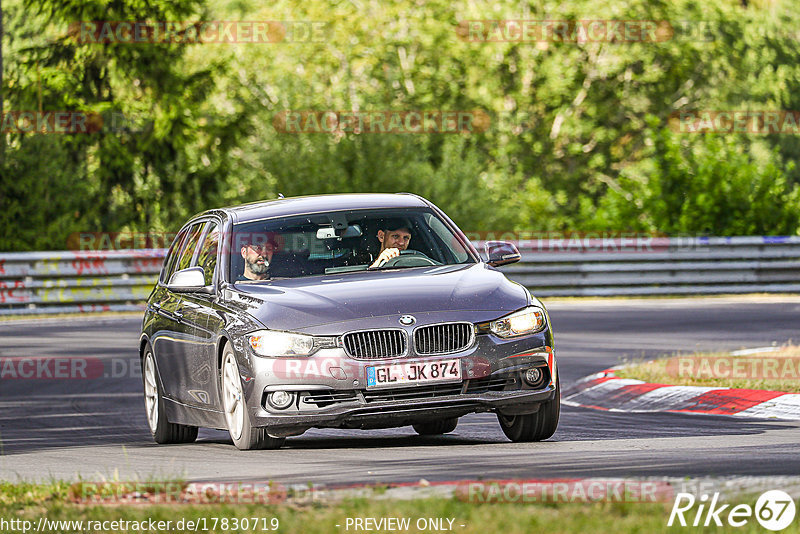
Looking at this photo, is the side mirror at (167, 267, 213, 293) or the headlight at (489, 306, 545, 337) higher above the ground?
the side mirror at (167, 267, 213, 293)

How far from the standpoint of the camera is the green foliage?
3169 centimetres

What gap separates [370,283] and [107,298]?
1636cm

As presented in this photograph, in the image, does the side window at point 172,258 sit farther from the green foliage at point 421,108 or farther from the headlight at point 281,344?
Result: the green foliage at point 421,108

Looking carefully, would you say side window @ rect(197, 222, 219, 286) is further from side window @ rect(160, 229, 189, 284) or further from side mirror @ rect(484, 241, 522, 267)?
side mirror @ rect(484, 241, 522, 267)

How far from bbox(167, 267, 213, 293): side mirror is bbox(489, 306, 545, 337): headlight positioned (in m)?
2.12

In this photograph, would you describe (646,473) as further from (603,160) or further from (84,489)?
(603,160)

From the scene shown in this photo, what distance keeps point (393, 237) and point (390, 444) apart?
1.44 m

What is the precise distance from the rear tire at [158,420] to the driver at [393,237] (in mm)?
1933

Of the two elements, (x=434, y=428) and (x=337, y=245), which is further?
(x=434, y=428)

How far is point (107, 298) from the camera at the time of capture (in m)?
25.1

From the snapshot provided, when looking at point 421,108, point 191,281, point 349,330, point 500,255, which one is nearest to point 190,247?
point 191,281

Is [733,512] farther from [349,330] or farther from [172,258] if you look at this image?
[172,258]

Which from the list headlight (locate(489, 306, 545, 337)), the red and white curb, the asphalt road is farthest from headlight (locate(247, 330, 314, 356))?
the red and white curb

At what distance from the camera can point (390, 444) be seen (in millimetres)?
9922
